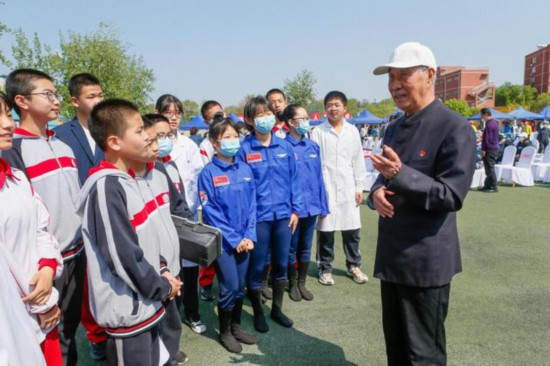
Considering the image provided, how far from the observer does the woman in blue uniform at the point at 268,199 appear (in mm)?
3332

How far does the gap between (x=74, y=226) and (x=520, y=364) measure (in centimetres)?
320

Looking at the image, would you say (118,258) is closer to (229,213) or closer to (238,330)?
(229,213)

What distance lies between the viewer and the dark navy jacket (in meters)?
2.70

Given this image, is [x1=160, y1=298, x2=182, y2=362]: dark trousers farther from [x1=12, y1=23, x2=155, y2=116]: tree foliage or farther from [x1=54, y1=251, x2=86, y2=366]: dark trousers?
[x1=12, y1=23, x2=155, y2=116]: tree foliage

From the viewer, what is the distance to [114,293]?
6.18ft

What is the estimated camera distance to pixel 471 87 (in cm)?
9862

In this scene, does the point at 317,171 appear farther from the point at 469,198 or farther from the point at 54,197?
the point at 469,198

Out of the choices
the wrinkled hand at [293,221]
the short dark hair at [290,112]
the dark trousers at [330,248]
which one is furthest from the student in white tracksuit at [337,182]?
the wrinkled hand at [293,221]

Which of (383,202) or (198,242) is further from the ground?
(383,202)

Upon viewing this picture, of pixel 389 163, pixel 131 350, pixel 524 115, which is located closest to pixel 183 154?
pixel 131 350

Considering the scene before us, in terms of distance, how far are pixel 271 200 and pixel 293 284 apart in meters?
1.17

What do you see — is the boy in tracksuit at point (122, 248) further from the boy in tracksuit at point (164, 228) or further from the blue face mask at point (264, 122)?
the blue face mask at point (264, 122)

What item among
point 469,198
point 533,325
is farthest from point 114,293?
point 469,198

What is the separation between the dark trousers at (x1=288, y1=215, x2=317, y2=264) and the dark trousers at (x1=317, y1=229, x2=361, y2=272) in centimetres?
37
